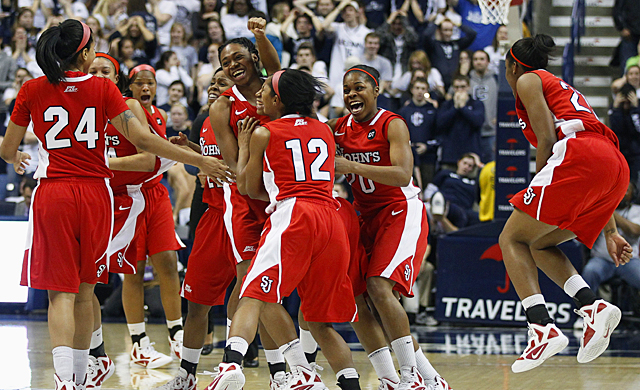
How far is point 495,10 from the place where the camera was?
825cm

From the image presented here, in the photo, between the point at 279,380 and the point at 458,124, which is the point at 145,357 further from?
the point at 458,124

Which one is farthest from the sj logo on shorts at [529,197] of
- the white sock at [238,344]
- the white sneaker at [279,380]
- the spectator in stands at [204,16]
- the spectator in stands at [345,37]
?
the spectator in stands at [204,16]

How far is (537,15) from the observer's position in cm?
1284

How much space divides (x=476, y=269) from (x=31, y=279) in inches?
223

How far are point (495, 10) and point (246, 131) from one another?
475cm

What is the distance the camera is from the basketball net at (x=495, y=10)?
26.3 feet

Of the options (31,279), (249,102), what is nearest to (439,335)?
(249,102)

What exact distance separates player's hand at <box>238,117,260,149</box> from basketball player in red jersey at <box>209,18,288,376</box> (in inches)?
10.6

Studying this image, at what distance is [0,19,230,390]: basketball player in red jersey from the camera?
424cm

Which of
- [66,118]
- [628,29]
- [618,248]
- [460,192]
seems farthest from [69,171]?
Answer: [628,29]

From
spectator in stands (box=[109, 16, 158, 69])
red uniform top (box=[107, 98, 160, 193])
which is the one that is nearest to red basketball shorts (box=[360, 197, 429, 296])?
red uniform top (box=[107, 98, 160, 193])

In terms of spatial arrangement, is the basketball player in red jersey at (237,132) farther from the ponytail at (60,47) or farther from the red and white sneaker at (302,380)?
the ponytail at (60,47)

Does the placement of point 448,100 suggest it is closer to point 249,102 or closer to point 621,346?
point 621,346

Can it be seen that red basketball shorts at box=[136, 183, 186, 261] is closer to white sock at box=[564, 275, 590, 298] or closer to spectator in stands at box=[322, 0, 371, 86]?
white sock at box=[564, 275, 590, 298]
